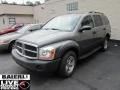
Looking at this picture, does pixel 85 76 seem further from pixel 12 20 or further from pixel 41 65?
pixel 12 20

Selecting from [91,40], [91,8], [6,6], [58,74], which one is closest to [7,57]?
[58,74]

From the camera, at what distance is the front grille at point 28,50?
3.91 m

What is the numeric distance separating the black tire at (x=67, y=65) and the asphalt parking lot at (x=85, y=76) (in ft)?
0.51

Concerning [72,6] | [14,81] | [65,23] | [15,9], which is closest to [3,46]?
[65,23]

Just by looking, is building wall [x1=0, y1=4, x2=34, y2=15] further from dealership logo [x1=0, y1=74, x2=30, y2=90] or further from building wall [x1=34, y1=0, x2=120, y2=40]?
dealership logo [x1=0, y1=74, x2=30, y2=90]

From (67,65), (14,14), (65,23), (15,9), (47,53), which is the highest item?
(15,9)

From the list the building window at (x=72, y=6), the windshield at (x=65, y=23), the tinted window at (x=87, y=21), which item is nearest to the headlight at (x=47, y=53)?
the windshield at (x=65, y=23)

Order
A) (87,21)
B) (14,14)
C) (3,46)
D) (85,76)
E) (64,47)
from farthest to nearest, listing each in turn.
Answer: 1. (14,14)
2. (3,46)
3. (87,21)
4. (85,76)
5. (64,47)

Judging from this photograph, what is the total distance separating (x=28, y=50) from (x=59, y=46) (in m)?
0.84

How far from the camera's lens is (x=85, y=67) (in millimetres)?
5312

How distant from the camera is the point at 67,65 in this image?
174 inches

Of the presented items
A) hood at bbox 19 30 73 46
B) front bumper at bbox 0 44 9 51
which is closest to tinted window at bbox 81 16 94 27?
hood at bbox 19 30 73 46

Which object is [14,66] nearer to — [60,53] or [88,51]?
[60,53]

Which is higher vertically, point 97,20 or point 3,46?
point 97,20
